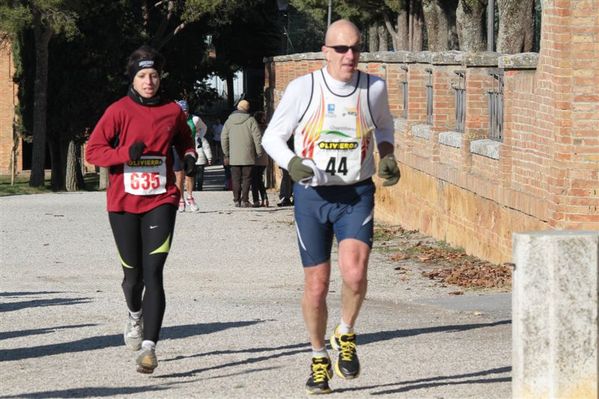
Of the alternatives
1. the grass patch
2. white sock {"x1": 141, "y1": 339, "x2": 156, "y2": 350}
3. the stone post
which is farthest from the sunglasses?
the grass patch

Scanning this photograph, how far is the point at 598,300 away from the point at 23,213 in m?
18.0

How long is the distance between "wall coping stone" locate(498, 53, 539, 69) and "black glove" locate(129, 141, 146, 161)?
632 cm

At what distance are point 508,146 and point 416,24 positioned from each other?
138ft

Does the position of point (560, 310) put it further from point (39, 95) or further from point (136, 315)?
point (39, 95)

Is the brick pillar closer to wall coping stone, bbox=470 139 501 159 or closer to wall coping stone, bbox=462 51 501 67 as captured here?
wall coping stone, bbox=462 51 501 67

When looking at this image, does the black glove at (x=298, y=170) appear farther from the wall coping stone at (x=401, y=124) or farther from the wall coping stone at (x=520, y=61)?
the wall coping stone at (x=401, y=124)

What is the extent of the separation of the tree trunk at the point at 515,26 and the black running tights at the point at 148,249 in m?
18.0

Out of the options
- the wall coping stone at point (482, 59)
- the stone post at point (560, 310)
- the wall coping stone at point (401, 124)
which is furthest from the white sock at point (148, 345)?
the wall coping stone at point (401, 124)

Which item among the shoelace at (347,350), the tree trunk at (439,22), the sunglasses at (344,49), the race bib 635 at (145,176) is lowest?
the shoelace at (347,350)

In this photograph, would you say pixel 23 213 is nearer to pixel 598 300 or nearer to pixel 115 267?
pixel 115 267

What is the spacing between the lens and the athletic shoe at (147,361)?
8.76 metres

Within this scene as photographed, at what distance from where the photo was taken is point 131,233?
359 inches

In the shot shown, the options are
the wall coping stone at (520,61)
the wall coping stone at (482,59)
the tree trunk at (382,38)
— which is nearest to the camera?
the wall coping stone at (520,61)

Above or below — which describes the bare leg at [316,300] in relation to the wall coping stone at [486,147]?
below
